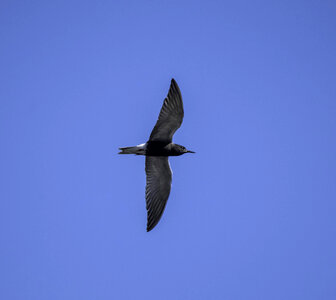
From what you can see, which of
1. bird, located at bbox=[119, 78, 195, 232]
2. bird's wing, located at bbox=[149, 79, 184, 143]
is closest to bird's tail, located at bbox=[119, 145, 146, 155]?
bird, located at bbox=[119, 78, 195, 232]

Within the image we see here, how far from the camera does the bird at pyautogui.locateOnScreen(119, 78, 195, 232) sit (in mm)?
13875

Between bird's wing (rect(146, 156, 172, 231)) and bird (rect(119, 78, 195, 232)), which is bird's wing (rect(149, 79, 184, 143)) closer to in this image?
bird (rect(119, 78, 195, 232))

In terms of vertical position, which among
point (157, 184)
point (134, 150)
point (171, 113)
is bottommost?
point (157, 184)

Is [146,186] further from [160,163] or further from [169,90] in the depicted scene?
[169,90]

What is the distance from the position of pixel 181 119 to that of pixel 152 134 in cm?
92

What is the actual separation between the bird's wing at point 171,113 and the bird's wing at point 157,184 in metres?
1.22

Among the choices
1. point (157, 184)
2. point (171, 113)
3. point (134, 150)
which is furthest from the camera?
point (157, 184)

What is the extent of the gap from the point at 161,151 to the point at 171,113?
125cm

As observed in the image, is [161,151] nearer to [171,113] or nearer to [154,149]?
[154,149]

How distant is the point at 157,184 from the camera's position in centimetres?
1522

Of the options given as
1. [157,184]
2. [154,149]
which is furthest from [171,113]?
[157,184]

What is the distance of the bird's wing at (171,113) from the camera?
1382 cm

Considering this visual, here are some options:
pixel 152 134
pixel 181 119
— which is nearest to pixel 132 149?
pixel 152 134

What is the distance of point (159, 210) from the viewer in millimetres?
14938
